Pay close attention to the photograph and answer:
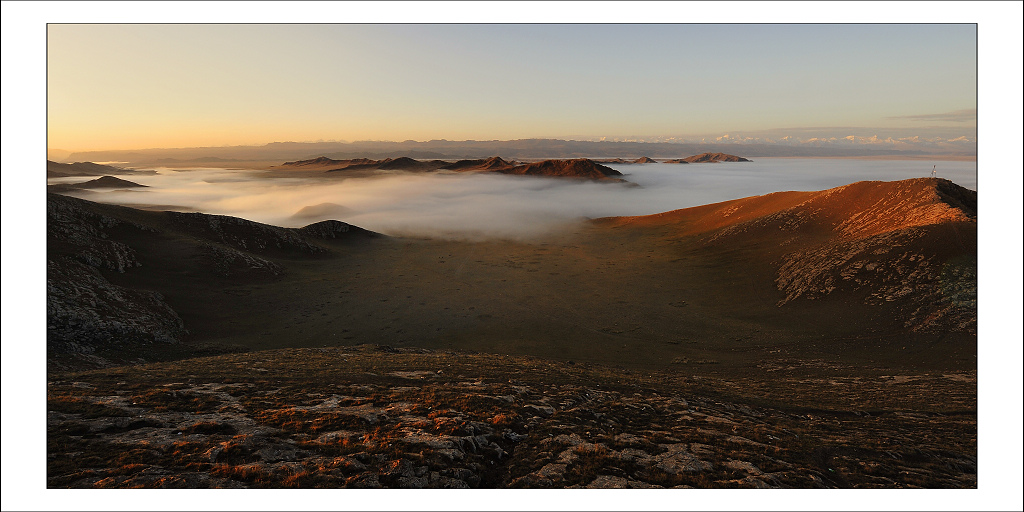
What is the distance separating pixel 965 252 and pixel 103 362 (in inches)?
2288

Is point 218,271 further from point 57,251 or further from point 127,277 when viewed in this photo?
point 57,251

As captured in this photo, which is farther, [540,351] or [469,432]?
[540,351]

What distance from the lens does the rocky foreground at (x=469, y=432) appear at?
8922 mm

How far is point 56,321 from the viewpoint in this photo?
981 inches

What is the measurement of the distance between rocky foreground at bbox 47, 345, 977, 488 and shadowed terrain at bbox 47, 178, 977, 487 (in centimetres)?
8

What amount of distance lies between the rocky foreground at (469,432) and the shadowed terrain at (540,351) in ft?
0.26

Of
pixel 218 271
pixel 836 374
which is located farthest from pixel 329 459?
pixel 218 271

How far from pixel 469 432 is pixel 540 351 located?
66.6 ft

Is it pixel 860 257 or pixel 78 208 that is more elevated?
pixel 78 208

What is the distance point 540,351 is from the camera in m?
30.6

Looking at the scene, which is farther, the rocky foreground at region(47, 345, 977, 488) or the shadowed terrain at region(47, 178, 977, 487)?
the shadowed terrain at region(47, 178, 977, 487)

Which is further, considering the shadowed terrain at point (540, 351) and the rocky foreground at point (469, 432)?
the shadowed terrain at point (540, 351)

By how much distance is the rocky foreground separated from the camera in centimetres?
892

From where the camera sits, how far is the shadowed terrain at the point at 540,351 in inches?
388
